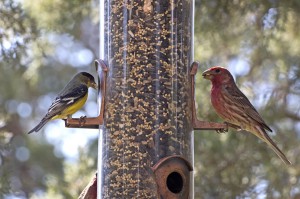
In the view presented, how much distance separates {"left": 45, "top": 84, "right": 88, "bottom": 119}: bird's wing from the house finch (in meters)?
1.19

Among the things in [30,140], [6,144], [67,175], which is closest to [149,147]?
[6,144]

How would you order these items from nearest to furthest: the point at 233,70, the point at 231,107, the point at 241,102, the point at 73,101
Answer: the point at 73,101 < the point at 231,107 < the point at 241,102 < the point at 233,70

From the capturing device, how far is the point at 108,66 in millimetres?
8695

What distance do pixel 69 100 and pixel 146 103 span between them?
1.13m

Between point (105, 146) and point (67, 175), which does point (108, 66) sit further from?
point (67, 175)

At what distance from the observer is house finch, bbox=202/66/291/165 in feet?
31.5

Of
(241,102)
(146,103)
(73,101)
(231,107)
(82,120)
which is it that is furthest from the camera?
(241,102)

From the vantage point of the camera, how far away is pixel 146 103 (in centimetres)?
848

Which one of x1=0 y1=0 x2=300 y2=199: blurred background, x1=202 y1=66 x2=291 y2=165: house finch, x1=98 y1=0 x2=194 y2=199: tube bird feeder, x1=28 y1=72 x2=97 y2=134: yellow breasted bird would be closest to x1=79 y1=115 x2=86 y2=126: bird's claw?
x1=98 y1=0 x2=194 y2=199: tube bird feeder

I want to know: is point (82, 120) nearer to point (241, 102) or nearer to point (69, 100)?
point (69, 100)

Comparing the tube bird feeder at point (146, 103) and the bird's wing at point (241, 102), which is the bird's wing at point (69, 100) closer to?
the tube bird feeder at point (146, 103)

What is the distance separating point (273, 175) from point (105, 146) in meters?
4.62

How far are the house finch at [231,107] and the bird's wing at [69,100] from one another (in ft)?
3.90

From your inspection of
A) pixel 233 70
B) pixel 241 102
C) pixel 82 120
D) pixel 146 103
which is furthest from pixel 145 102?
pixel 233 70
